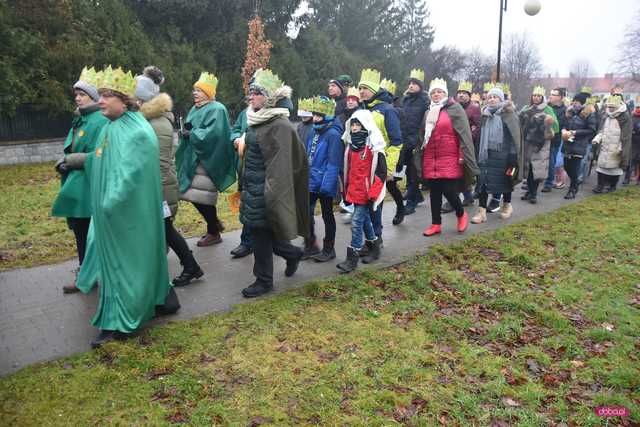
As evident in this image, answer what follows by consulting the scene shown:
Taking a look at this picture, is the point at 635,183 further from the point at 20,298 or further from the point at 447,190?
the point at 20,298

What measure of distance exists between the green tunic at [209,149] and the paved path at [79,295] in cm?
102

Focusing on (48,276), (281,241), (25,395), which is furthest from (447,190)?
(25,395)

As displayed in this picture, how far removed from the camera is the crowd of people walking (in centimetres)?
414

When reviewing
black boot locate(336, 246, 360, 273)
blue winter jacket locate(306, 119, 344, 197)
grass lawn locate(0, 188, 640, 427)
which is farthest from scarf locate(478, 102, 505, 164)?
black boot locate(336, 246, 360, 273)

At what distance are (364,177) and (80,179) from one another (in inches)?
117

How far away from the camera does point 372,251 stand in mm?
6469

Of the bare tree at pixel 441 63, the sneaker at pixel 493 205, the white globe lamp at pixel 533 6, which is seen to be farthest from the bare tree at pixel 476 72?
the sneaker at pixel 493 205

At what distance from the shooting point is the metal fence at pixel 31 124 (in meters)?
15.9

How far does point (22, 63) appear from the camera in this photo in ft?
51.9

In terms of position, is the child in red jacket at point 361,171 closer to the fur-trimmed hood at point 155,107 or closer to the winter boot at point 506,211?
the fur-trimmed hood at point 155,107

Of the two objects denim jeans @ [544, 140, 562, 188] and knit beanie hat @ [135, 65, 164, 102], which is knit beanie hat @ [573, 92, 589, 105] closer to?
denim jeans @ [544, 140, 562, 188]

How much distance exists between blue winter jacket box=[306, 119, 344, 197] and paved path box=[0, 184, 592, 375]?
0.95 metres

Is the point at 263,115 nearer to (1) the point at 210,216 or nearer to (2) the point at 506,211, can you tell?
(1) the point at 210,216

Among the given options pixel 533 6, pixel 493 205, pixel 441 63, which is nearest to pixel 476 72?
pixel 441 63
